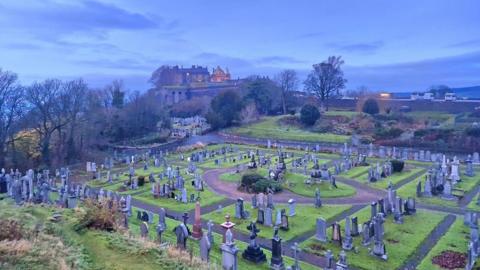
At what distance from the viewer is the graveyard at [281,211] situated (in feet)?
45.5

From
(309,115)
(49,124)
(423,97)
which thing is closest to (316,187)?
(49,124)

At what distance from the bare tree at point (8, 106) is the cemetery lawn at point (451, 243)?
1348 inches

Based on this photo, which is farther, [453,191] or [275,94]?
[275,94]

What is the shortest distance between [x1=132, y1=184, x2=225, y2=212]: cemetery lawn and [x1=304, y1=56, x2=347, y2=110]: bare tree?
2104 inches

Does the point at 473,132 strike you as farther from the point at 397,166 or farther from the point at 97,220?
the point at 97,220

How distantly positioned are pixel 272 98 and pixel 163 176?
47.1 meters

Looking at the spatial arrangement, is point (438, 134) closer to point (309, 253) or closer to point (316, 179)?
point (316, 179)

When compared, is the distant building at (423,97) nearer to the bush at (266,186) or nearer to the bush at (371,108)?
the bush at (371,108)

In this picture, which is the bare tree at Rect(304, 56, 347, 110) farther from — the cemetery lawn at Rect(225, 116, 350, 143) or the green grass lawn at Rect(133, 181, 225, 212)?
the green grass lawn at Rect(133, 181, 225, 212)

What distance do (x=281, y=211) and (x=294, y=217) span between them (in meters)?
1.83

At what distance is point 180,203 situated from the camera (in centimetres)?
2305

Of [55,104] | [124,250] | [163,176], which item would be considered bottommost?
[163,176]

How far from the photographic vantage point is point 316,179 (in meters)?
26.3

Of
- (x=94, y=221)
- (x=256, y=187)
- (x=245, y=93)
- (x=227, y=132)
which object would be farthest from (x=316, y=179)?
(x=245, y=93)
